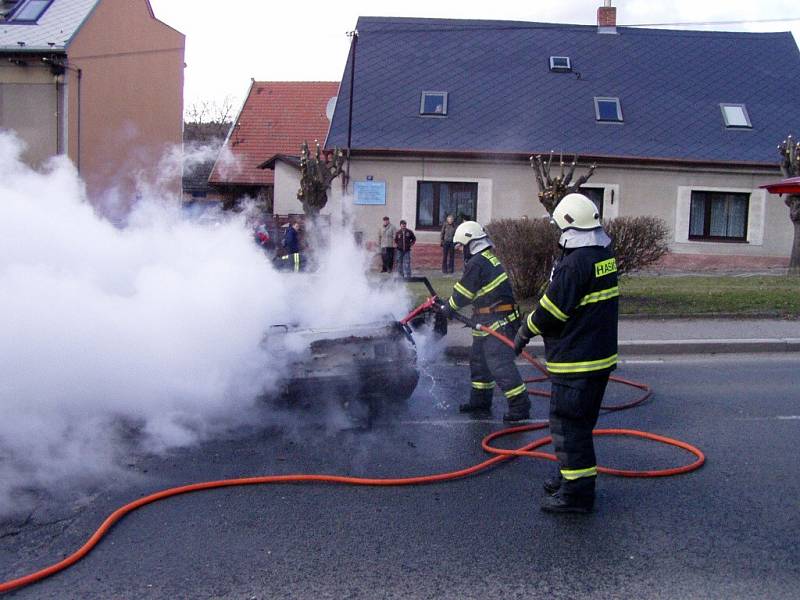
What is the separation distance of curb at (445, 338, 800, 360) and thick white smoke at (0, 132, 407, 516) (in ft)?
14.0

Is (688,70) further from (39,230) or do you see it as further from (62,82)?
(39,230)

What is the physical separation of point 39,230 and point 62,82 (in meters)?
14.1

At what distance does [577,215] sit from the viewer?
15.9ft

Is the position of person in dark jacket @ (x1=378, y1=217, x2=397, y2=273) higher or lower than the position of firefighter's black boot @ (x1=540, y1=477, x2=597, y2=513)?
higher

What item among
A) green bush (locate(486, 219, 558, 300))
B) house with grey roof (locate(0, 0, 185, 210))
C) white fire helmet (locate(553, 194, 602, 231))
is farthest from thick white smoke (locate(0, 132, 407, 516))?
house with grey roof (locate(0, 0, 185, 210))

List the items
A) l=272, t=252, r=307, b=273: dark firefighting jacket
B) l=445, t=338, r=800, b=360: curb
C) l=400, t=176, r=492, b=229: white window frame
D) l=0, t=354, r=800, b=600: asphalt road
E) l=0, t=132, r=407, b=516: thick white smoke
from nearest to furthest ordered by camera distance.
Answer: l=0, t=354, r=800, b=600: asphalt road → l=0, t=132, r=407, b=516: thick white smoke → l=272, t=252, r=307, b=273: dark firefighting jacket → l=445, t=338, r=800, b=360: curb → l=400, t=176, r=492, b=229: white window frame

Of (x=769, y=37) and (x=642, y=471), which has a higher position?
(x=769, y=37)

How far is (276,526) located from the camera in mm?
4648

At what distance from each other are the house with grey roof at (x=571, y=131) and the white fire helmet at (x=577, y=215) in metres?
17.7

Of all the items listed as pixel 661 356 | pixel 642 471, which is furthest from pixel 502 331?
pixel 661 356

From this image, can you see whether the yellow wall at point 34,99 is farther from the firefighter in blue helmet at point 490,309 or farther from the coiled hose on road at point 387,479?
the coiled hose on road at point 387,479

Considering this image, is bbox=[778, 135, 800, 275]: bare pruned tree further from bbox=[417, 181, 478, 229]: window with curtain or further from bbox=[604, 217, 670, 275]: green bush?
bbox=[604, 217, 670, 275]: green bush

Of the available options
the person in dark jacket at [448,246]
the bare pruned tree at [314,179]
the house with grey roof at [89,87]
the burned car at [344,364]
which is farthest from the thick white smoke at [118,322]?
the person in dark jacket at [448,246]

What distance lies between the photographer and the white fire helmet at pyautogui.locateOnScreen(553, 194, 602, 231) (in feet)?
15.9
